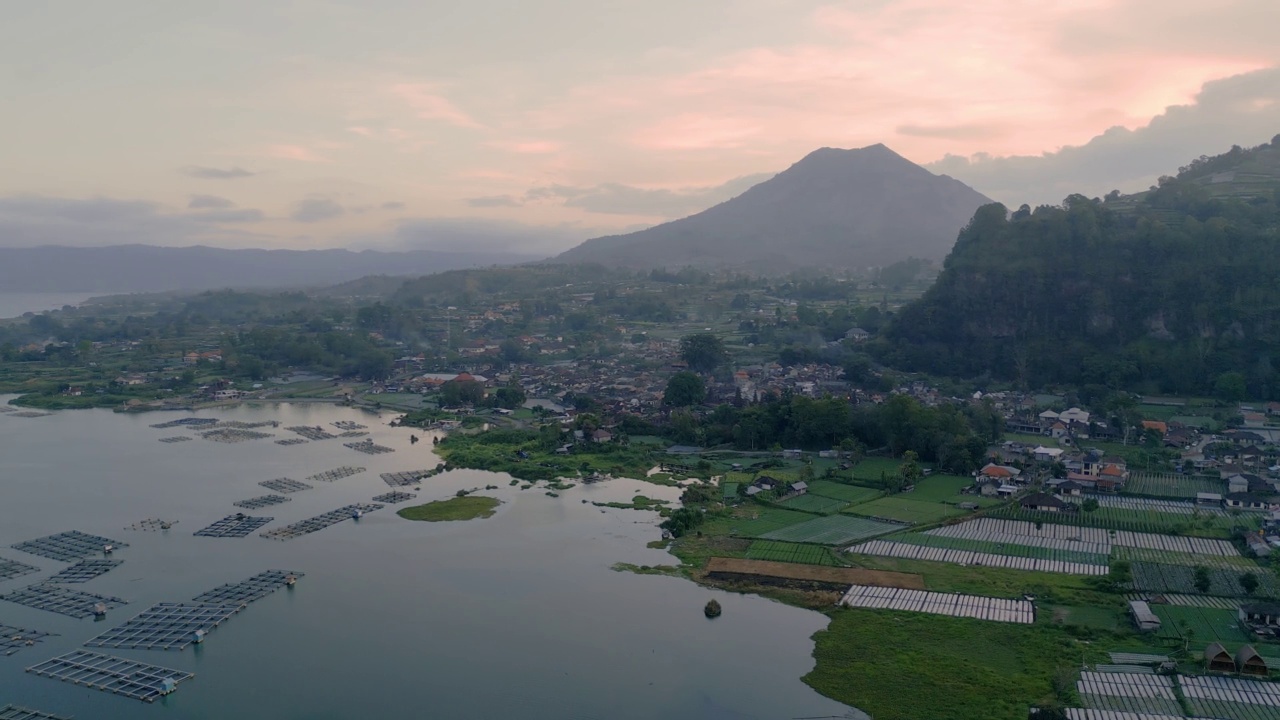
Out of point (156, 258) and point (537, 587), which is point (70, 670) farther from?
point (156, 258)

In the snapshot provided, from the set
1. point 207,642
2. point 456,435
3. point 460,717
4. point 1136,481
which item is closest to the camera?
point 460,717

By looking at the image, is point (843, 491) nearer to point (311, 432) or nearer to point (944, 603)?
point (944, 603)

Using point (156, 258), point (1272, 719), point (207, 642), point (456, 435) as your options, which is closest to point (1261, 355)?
point (1272, 719)

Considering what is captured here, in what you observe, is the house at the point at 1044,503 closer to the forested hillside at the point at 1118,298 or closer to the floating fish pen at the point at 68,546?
the forested hillside at the point at 1118,298

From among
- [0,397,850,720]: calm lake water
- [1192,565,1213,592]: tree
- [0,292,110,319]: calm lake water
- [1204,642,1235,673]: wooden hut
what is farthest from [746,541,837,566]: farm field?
[0,292,110,319]: calm lake water

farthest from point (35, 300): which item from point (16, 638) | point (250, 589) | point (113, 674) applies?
point (113, 674)

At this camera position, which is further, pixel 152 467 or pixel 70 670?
pixel 152 467

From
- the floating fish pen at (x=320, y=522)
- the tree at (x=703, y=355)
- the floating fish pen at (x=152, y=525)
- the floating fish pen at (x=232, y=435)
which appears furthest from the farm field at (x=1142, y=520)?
the floating fish pen at (x=232, y=435)
